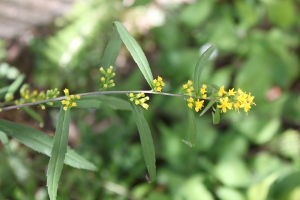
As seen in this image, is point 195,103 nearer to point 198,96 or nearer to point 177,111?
point 198,96

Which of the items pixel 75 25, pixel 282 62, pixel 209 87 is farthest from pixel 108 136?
pixel 209 87

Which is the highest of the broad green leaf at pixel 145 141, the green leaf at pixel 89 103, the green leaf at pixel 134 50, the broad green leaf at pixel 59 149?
the green leaf at pixel 134 50

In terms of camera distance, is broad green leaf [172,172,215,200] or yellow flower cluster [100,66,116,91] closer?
yellow flower cluster [100,66,116,91]

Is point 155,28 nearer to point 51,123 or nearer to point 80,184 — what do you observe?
point 51,123

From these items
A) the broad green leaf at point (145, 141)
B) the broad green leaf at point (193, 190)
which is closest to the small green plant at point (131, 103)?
the broad green leaf at point (145, 141)

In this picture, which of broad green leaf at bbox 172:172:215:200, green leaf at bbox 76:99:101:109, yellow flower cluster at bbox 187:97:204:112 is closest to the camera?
yellow flower cluster at bbox 187:97:204:112

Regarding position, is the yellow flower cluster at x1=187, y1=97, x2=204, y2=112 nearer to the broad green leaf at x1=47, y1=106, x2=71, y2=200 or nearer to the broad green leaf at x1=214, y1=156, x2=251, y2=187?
the broad green leaf at x1=47, y1=106, x2=71, y2=200

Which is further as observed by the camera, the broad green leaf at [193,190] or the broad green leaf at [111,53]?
the broad green leaf at [193,190]

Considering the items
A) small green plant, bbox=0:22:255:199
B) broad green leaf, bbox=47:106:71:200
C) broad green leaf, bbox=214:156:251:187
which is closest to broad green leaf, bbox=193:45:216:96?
small green plant, bbox=0:22:255:199

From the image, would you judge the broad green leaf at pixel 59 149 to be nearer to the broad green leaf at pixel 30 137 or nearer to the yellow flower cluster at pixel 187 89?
the broad green leaf at pixel 30 137
